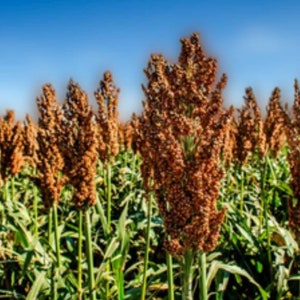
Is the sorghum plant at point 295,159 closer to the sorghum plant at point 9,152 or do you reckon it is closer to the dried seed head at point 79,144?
the dried seed head at point 79,144

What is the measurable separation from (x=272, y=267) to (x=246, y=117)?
1.85 m

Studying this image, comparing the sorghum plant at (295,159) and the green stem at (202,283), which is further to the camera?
the sorghum plant at (295,159)

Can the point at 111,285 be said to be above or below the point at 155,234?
below

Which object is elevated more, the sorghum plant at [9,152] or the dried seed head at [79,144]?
the sorghum plant at [9,152]

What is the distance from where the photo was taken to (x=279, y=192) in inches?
268

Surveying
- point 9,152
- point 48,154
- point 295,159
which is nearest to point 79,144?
point 48,154

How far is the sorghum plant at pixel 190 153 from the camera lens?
2.40 m

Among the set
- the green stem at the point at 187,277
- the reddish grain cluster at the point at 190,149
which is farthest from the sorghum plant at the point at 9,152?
the green stem at the point at 187,277

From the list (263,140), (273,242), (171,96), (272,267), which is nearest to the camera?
(171,96)

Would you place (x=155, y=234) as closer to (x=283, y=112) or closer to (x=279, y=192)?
(x=279, y=192)

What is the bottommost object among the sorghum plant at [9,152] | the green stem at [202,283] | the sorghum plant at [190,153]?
the green stem at [202,283]

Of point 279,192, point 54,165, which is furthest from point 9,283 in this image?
point 279,192

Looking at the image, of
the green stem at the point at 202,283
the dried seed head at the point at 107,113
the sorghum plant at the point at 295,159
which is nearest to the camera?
the green stem at the point at 202,283

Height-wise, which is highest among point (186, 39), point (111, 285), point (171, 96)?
A: point (186, 39)
